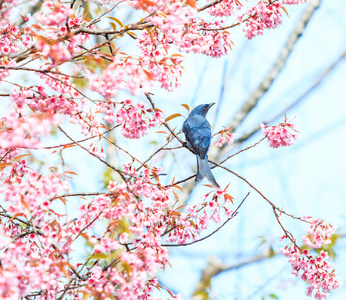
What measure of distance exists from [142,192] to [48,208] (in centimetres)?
65

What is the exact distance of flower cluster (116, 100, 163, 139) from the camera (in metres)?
2.73

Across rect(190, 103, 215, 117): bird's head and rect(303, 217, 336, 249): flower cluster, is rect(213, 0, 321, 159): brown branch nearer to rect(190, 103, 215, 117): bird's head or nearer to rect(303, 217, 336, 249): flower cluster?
rect(190, 103, 215, 117): bird's head

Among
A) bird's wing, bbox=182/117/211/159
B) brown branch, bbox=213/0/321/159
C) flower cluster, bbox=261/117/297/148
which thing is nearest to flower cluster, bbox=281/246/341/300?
flower cluster, bbox=261/117/297/148

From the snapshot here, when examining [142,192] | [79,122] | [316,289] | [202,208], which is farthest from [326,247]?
[79,122]

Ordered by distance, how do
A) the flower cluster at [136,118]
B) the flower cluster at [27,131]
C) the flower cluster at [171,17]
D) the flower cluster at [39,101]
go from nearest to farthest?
the flower cluster at [27,131]
the flower cluster at [171,17]
the flower cluster at [39,101]
the flower cluster at [136,118]

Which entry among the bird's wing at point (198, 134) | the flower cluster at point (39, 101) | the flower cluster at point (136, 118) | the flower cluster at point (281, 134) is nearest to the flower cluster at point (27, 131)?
the flower cluster at point (39, 101)

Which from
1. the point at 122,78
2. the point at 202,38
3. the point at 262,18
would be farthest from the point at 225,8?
the point at 122,78

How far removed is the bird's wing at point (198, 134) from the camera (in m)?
4.06

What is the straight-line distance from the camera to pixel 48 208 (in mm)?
2363

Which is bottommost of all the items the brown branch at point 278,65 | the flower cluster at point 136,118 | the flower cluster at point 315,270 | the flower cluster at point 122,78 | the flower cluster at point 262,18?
the flower cluster at point 315,270

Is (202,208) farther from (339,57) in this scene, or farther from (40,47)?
(339,57)

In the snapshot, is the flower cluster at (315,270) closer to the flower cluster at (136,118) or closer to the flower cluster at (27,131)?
the flower cluster at (136,118)

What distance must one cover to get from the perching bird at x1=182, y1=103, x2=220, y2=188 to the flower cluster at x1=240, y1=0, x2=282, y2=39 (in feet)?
3.67

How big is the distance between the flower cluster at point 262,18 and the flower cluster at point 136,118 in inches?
38.8
